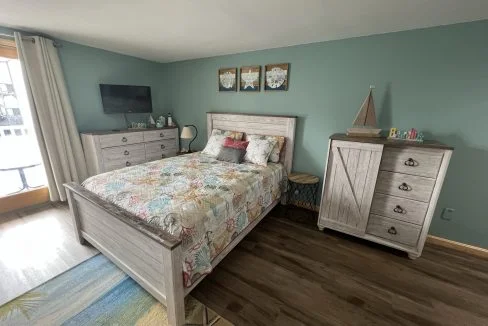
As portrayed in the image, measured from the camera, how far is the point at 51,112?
2.69m

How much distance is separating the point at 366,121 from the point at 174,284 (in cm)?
238

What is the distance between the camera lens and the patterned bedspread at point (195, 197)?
1.42 m

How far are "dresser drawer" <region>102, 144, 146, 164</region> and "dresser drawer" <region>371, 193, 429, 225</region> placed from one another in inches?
140

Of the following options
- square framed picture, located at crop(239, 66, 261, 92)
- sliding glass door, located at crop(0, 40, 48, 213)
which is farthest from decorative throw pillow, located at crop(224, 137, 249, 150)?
sliding glass door, located at crop(0, 40, 48, 213)

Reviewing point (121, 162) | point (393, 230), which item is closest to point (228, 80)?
point (121, 162)

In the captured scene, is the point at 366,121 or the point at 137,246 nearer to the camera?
the point at 137,246

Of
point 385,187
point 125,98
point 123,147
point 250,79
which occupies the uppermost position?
point 250,79

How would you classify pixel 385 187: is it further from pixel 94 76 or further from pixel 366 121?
pixel 94 76

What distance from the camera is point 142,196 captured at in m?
1.68

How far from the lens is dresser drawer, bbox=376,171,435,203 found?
192 centimetres

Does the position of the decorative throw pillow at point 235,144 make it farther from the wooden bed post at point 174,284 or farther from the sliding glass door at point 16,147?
the sliding glass door at point 16,147

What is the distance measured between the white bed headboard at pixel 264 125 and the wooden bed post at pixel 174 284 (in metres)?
2.12

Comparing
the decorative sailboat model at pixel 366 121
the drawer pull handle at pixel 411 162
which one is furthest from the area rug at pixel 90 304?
the decorative sailboat model at pixel 366 121

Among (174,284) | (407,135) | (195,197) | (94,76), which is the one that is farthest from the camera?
(94,76)
